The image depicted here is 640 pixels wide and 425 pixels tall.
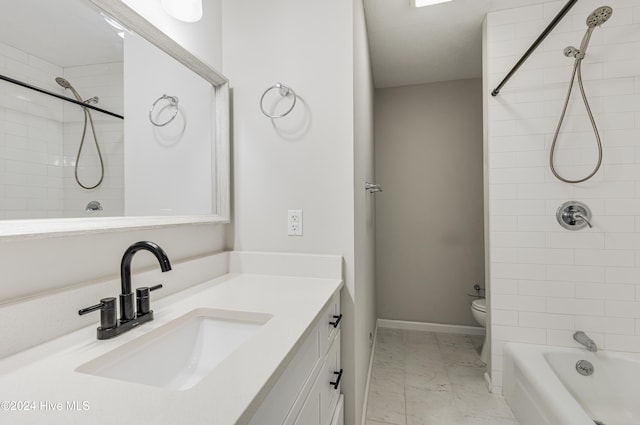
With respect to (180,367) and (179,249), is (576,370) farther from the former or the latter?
(179,249)

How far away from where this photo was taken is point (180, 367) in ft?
2.86

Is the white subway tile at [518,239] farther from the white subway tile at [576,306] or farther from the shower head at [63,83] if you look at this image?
the shower head at [63,83]

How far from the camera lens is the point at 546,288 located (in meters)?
1.88

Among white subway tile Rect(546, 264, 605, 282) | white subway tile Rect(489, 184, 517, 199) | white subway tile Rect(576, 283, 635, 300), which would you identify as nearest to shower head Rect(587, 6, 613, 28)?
white subway tile Rect(489, 184, 517, 199)

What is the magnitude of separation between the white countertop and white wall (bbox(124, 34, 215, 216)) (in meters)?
0.46

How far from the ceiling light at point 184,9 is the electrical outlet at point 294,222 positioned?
946 mm

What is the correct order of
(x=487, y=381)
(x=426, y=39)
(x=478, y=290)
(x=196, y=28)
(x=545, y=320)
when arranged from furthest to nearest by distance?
(x=478, y=290), (x=426, y=39), (x=487, y=381), (x=545, y=320), (x=196, y=28)

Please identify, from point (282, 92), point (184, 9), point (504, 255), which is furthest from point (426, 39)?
point (184, 9)

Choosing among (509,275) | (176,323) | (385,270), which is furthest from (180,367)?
(385,270)

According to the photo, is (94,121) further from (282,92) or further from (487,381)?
(487,381)

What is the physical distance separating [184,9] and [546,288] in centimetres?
252

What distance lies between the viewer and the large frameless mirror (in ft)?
2.32

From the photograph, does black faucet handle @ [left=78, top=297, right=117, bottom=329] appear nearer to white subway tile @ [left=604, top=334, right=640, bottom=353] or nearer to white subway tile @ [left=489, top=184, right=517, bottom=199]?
white subway tile @ [left=489, top=184, right=517, bottom=199]

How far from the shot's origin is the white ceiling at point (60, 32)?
704 mm
